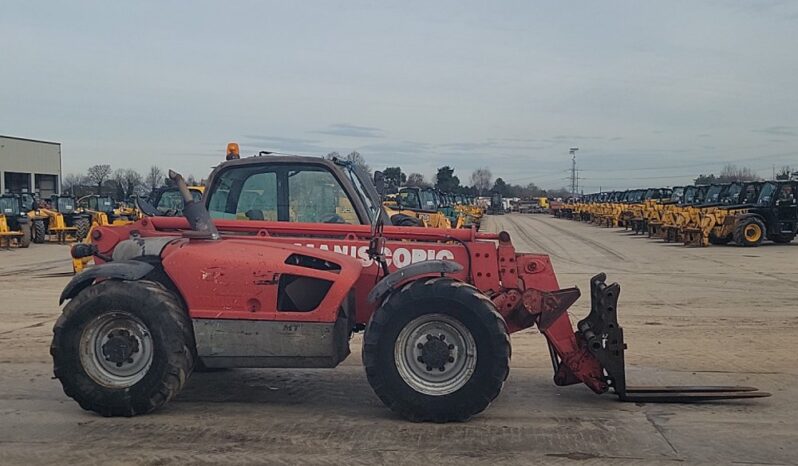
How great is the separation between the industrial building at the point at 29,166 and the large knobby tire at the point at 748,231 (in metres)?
61.2

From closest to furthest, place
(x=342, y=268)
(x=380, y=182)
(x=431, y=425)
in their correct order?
(x=431, y=425), (x=342, y=268), (x=380, y=182)

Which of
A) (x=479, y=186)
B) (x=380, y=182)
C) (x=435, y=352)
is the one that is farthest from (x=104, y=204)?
(x=479, y=186)

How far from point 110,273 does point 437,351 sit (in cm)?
266

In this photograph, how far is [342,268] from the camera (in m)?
6.22

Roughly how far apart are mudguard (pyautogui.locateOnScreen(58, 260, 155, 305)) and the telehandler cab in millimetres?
11

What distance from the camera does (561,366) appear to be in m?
6.59

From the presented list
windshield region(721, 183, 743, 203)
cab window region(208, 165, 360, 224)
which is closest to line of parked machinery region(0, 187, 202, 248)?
cab window region(208, 165, 360, 224)

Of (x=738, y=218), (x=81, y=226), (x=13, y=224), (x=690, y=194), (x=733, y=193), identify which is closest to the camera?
(x=738, y=218)

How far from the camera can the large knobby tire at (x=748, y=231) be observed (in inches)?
1054

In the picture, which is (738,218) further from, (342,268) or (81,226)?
(81,226)

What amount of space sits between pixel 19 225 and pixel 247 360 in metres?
26.7

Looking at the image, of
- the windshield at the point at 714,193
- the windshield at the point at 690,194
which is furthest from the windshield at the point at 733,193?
the windshield at the point at 690,194

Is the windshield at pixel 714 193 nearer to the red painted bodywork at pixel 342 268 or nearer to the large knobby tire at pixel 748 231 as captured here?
the large knobby tire at pixel 748 231

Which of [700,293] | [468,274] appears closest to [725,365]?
[468,274]
